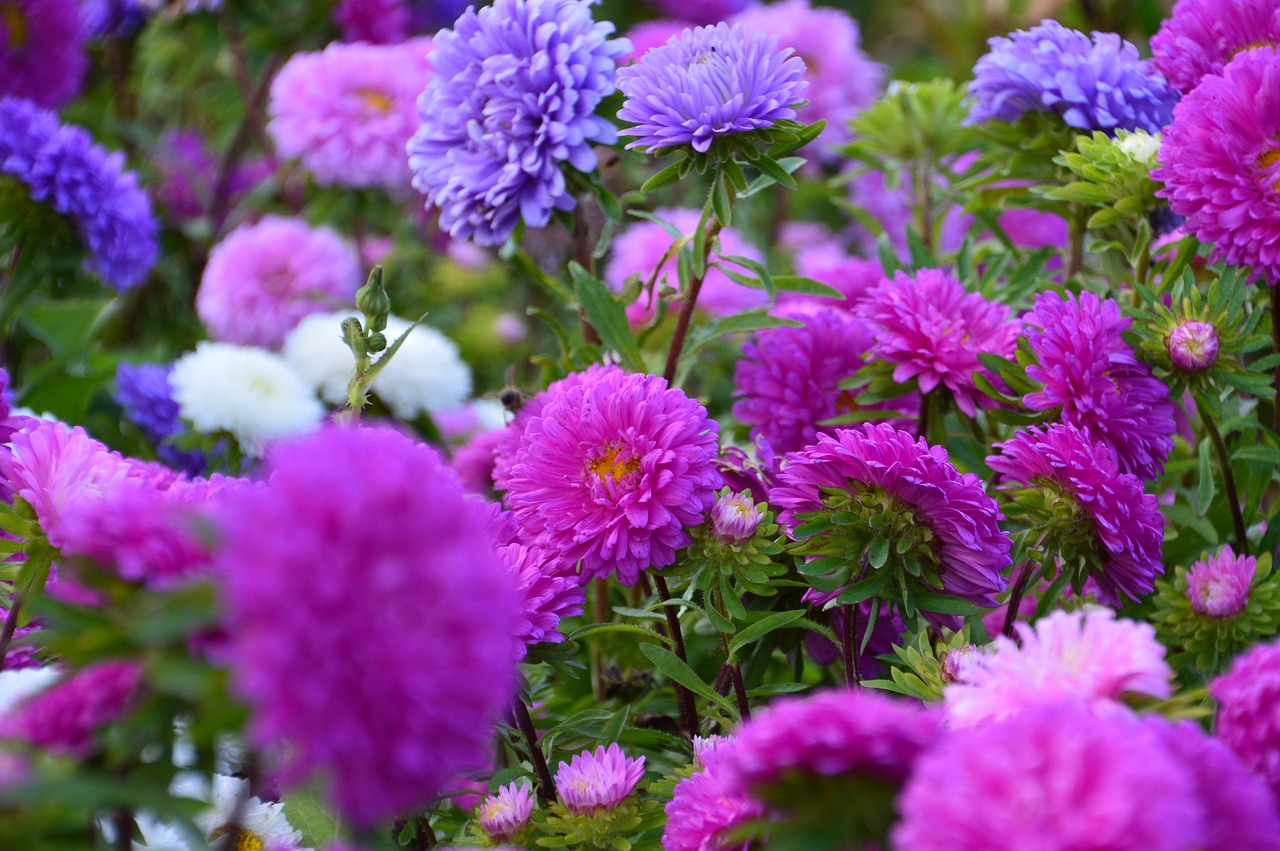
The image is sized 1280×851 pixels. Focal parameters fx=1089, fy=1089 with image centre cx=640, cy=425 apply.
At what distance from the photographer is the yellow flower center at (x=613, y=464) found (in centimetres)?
77

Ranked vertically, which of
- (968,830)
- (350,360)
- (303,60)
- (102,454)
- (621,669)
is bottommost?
(968,830)

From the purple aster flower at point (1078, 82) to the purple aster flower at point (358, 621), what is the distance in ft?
2.60

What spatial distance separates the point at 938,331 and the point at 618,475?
0.31 meters

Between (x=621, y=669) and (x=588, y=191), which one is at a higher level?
(x=588, y=191)

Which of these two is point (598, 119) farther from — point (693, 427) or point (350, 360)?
point (350, 360)

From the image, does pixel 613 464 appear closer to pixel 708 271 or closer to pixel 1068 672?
pixel 1068 672

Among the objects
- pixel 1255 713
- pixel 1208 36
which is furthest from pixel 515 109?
pixel 1255 713

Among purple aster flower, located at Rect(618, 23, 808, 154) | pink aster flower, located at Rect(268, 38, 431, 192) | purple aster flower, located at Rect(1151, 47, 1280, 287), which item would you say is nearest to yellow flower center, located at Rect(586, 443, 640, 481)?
purple aster flower, located at Rect(618, 23, 808, 154)

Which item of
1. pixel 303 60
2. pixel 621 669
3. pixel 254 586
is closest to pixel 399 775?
pixel 254 586

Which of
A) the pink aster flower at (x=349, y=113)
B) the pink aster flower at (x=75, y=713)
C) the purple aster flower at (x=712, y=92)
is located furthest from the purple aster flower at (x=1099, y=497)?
the pink aster flower at (x=349, y=113)

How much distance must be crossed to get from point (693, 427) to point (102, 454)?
40 cm

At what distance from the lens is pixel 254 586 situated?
376 mm

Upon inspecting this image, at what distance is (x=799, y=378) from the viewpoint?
0.99 metres

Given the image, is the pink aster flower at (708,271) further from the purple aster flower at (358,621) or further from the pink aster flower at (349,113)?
the purple aster flower at (358,621)
